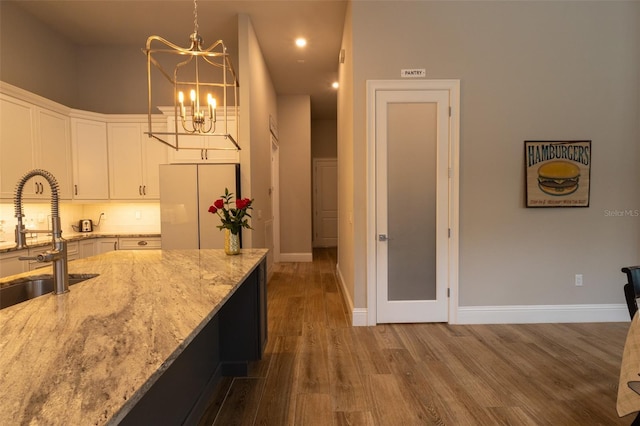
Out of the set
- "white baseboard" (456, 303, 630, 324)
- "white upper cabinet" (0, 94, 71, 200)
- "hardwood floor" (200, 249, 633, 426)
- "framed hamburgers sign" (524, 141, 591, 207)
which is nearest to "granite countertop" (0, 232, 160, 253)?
"white upper cabinet" (0, 94, 71, 200)

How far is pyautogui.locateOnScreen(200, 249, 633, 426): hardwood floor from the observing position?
1778 millimetres

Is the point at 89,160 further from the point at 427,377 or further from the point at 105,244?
the point at 427,377

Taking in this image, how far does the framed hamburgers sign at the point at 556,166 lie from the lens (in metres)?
2.98

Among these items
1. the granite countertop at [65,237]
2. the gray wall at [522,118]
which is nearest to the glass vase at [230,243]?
the gray wall at [522,118]

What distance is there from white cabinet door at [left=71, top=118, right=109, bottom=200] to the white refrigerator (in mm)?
1303

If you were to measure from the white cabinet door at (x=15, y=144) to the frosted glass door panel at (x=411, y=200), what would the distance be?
3.93 m

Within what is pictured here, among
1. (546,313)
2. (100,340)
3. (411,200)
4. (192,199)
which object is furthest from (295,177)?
(100,340)

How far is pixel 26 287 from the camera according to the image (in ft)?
5.16

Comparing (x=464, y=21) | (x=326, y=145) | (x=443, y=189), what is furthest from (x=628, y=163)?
(x=326, y=145)

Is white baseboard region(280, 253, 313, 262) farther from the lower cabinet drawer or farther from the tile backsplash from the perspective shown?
the lower cabinet drawer

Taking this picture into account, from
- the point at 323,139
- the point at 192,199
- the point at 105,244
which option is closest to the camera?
the point at 192,199

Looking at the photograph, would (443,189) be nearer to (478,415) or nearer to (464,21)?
(464,21)

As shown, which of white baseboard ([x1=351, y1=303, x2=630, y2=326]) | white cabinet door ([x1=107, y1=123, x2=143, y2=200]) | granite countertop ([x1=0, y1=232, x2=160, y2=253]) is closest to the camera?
granite countertop ([x1=0, y1=232, x2=160, y2=253])

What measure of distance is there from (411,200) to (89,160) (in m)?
4.26
